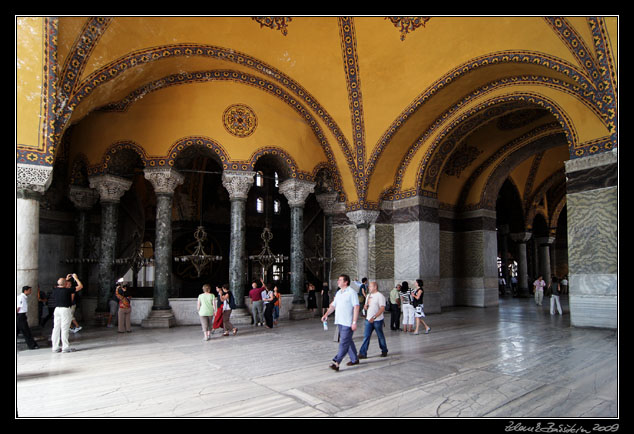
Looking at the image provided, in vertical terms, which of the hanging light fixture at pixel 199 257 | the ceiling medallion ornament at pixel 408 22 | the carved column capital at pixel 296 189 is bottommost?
the hanging light fixture at pixel 199 257

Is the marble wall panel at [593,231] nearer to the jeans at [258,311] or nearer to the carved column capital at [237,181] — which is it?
the jeans at [258,311]

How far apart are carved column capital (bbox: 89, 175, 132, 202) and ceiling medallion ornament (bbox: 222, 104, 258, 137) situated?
324cm

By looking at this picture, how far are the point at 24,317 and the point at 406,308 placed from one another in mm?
7020

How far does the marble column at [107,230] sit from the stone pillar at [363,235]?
6714 millimetres

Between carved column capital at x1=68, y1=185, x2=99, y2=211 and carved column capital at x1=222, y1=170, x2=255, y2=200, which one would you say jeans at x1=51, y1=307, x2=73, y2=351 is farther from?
carved column capital at x1=68, y1=185, x2=99, y2=211

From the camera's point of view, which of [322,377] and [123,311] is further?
[123,311]

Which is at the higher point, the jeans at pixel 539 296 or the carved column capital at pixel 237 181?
the carved column capital at pixel 237 181

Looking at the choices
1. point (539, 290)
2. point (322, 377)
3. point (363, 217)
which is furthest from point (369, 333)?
point (539, 290)

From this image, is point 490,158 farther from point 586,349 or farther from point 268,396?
point 268,396

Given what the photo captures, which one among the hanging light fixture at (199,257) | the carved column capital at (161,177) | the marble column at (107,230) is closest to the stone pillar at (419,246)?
the hanging light fixture at (199,257)

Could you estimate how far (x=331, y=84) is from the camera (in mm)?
11008

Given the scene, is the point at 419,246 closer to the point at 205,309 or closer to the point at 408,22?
the point at 408,22

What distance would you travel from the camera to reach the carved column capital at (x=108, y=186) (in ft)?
35.8

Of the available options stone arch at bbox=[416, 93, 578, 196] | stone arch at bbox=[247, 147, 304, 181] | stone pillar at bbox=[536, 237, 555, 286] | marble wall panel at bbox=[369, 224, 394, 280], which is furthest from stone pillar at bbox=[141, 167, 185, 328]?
stone pillar at bbox=[536, 237, 555, 286]
